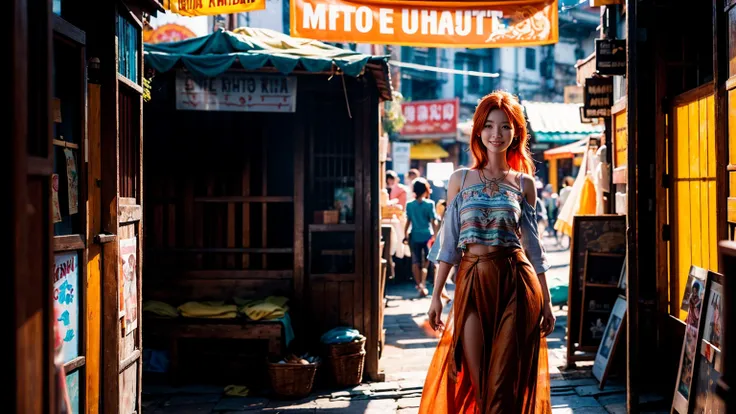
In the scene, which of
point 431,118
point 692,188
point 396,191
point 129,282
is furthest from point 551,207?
point 129,282

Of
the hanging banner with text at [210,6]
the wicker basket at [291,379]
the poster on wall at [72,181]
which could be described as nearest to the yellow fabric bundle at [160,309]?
the wicker basket at [291,379]

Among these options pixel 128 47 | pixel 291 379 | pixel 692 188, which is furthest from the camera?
pixel 291 379

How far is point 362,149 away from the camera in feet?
27.1

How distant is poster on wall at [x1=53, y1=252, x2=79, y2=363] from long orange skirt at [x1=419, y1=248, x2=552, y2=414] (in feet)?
7.69

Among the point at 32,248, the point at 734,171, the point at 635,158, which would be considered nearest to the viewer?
the point at 32,248

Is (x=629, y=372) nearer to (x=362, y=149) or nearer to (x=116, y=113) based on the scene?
(x=362, y=149)

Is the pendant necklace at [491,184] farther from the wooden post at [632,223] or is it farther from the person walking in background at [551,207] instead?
the person walking in background at [551,207]

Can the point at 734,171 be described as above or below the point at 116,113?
below

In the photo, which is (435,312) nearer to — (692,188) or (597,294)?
(692,188)

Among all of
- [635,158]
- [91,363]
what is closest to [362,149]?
[635,158]

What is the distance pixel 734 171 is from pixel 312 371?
428 centimetres

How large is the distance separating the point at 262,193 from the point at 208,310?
1.52 m

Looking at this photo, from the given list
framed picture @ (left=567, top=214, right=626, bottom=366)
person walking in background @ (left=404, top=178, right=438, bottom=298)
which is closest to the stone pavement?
framed picture @ (left=567, top=214, right=626, bottom=366)

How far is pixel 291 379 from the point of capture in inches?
289
